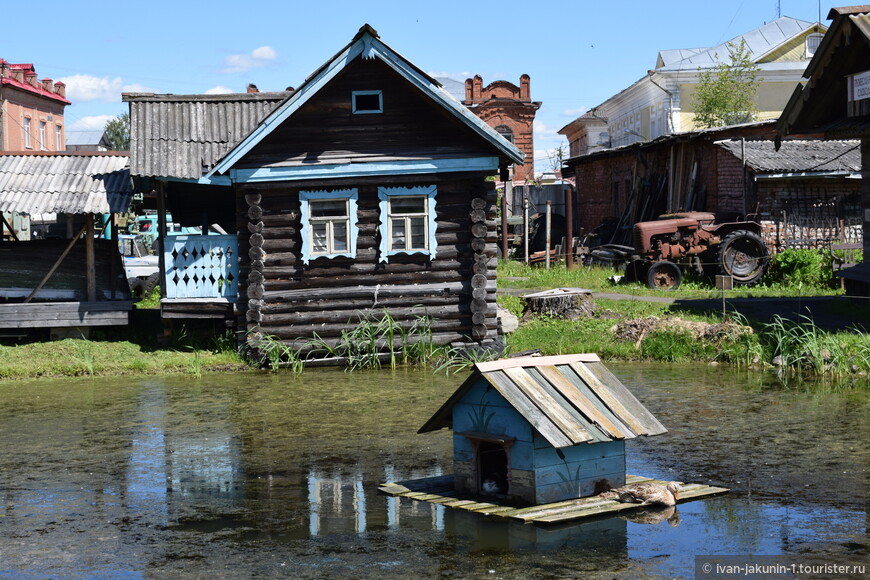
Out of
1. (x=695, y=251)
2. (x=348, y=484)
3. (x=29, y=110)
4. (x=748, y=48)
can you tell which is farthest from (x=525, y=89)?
(x=348, y=484)

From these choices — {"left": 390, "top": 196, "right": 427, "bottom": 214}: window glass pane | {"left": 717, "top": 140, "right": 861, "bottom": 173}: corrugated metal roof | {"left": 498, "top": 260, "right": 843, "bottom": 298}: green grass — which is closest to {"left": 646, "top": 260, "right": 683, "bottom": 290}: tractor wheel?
{"left": 498, "top": 260, "right": 843, "bottom": 298}: green grass

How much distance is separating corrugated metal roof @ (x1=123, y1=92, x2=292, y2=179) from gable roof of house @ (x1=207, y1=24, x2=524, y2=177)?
0.90 metres

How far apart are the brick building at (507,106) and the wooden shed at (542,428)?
48850 mm

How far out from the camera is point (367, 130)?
18.1 metres

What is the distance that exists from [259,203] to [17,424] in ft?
19.5

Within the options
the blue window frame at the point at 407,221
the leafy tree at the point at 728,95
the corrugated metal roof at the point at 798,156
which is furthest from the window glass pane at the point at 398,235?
the leafy tree at the point at 728,95

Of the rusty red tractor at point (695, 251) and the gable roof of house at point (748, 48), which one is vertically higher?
the gable roof of house at point (748, 48)

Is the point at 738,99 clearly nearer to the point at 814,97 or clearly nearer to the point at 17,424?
the point at 814,97

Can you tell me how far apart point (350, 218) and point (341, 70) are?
241 cm

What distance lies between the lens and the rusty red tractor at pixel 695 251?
82.0 feet

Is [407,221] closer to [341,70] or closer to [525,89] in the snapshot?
[341,70]

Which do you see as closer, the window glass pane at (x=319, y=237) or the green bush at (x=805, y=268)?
the window glass pane at (x=319, y=237)

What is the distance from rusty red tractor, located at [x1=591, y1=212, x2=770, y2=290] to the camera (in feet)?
82.0

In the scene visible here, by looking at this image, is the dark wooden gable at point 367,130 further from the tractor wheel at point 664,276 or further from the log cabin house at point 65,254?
the tractor wheel at point 664,276
